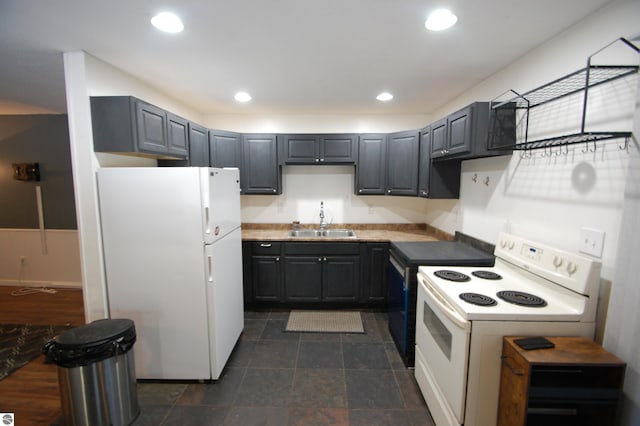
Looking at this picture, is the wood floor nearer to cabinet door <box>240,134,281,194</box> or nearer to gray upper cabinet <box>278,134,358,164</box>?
cabinet door <box>240,134,281,194</box>

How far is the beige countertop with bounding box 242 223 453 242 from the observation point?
320cm

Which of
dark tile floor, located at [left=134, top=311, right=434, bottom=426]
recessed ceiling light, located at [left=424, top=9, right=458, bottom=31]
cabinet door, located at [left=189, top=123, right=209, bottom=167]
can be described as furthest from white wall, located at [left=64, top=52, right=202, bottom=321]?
recessed ceiling light, located at [left=424, top=9, right=458, bottom=31]

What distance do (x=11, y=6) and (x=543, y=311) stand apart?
3187 mm

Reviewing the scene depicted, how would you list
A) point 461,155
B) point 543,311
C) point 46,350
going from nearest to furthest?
point 543,311
point 46,350
point 461,155

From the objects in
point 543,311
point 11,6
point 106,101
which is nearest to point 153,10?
point 11,6

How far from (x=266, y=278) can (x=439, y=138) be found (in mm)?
2439

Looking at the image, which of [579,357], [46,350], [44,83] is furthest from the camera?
[44,83]

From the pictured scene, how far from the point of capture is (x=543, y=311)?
1.40 metres

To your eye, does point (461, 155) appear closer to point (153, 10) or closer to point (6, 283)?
point (153, 10)

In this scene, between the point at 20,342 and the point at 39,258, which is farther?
the point at 39,258

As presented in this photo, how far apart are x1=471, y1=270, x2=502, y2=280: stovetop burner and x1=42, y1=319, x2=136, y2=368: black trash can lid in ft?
7.89

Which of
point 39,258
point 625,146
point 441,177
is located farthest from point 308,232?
point 39,258

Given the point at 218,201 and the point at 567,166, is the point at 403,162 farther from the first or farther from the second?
the point at 218,201

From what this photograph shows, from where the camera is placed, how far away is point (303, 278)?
324 centimetres
